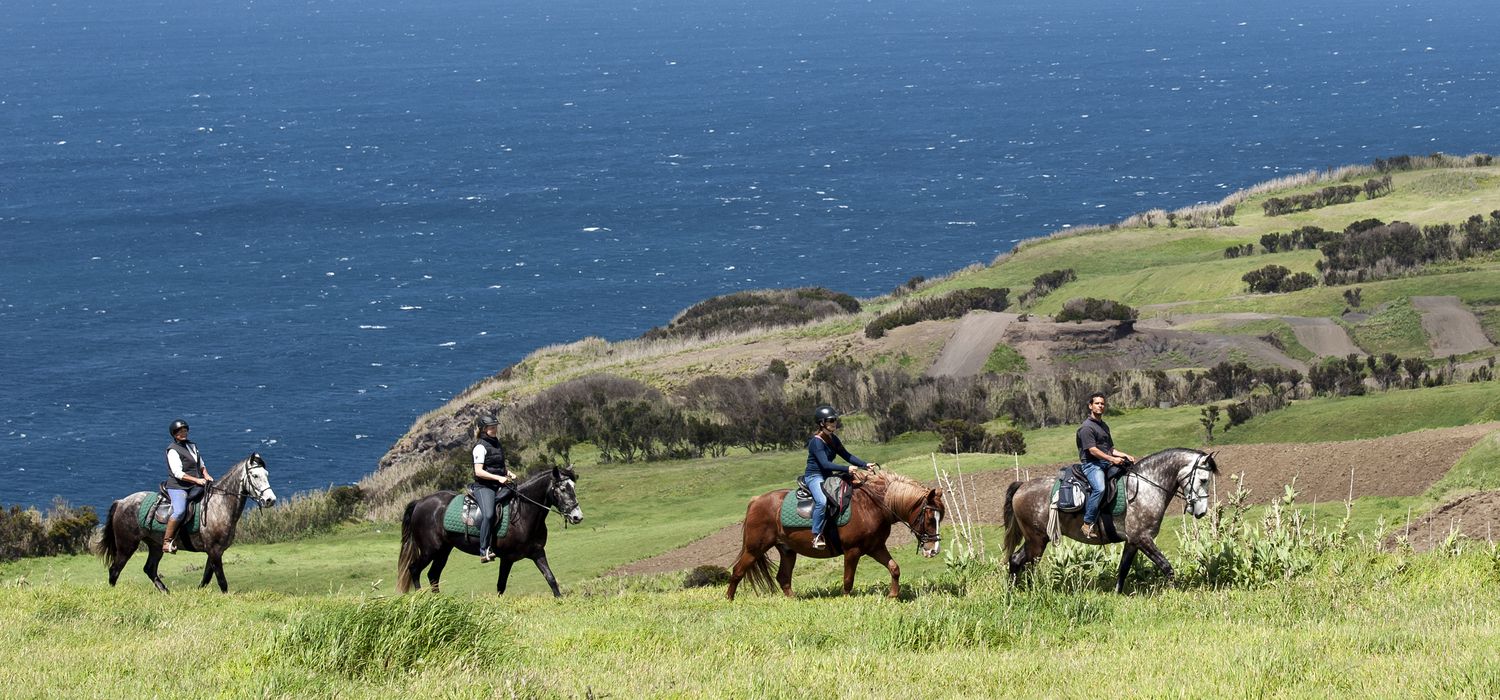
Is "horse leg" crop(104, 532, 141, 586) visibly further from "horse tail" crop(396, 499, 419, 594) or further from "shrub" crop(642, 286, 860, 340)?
"shrub" crop(642, 286, 860, 340)

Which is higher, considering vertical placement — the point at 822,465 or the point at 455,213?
the point at 455,213

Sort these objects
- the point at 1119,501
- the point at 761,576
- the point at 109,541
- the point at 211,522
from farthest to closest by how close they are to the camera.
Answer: the point at 109,541 < the point at 211,522 < the point at 761,576 < the point at 1119,501

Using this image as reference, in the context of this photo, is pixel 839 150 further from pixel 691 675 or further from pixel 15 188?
pixel 691 675

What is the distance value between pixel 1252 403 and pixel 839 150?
11836 cm

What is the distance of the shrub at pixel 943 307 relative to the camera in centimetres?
5788

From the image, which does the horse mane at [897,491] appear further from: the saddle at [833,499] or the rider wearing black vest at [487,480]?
the rider wearing black vest at [487,480]

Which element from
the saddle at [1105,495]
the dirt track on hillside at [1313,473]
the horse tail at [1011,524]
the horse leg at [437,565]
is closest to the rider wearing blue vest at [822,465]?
the horse tail at [1011,524]

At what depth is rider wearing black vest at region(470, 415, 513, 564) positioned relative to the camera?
843 inches

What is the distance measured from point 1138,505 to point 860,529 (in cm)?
347

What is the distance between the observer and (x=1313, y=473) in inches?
1112

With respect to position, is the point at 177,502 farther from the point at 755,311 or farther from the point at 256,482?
the point at 755,311

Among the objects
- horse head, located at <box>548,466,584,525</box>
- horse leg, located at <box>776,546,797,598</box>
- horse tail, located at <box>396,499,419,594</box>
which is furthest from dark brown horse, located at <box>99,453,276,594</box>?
horse leg, located at <box>776,546,797,598</box>

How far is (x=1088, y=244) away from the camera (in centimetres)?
7275

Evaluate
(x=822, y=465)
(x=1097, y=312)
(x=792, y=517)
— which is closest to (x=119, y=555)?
(x=792, y=517)
